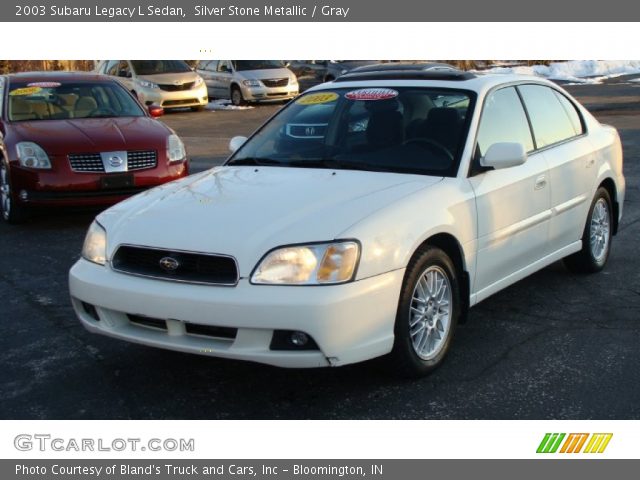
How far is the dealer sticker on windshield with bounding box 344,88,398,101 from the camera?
571 centimetres

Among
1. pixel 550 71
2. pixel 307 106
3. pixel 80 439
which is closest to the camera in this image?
pixel 80 439

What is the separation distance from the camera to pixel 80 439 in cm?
412

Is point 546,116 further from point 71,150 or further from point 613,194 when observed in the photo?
point 71,150

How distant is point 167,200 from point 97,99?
18.7 ft

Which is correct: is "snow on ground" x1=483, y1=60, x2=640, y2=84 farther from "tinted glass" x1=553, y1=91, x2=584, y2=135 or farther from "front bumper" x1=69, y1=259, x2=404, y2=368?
"front bumper" x1=69, y1=259, x2=404, y2=368

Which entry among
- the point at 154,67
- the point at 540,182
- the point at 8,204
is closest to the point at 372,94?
the point at 540,182

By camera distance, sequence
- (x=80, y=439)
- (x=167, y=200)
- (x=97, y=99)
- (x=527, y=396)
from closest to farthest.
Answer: (x=80, y=439)
(x=527, y=396)
(x=167, y=200)
(x=97, y=99)

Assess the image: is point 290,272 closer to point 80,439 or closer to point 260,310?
point 260,310

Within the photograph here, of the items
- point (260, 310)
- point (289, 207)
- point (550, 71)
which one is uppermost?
point (289, 207)

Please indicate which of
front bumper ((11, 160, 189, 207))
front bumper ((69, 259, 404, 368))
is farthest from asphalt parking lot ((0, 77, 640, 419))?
front bumper ((11, 160, 189, 207))

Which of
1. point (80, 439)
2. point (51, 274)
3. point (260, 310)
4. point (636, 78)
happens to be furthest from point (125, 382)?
point (636, 78)

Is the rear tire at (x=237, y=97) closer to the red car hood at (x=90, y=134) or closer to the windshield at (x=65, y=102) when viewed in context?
the windshield at (x=65, y=102)

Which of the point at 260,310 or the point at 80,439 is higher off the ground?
the point at 260,310

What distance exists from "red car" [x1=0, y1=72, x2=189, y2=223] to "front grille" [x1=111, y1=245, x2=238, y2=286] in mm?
4492
